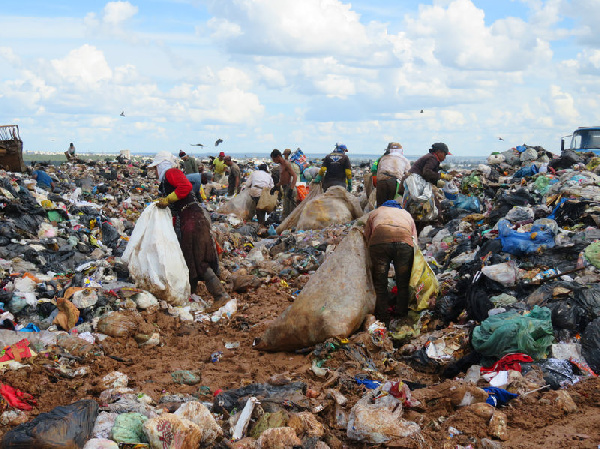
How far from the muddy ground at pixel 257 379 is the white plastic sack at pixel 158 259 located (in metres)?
0.34

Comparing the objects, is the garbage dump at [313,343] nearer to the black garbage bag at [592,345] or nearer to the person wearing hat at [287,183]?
the black garbage bag at [592,345]

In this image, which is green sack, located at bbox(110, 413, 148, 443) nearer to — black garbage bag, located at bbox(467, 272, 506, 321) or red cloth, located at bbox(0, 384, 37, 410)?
red cloth, located at bbox(0, 384, 37, 410)

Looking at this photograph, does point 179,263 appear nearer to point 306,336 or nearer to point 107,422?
point 306,336

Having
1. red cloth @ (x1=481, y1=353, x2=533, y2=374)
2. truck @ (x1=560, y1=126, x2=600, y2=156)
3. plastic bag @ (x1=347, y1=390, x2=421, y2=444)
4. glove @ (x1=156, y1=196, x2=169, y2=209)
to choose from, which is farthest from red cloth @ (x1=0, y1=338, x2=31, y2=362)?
truck @ (x1=560, y1=126, x2=600, y2=156)

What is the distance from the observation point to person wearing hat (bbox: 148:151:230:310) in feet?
20.9

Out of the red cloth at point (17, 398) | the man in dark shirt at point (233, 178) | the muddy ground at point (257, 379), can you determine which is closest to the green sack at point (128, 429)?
the muddy ground at point (257, 379)

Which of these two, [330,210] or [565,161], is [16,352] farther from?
[565,161]

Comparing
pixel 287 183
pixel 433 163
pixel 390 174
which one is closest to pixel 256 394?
pixel 433 163

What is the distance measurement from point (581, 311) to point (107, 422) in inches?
144

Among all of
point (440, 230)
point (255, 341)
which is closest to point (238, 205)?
point (440, 230)

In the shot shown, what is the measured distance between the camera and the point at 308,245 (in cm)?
941

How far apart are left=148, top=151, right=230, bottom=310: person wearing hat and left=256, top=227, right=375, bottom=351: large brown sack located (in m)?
1.59

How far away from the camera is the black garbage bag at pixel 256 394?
3.54 metres

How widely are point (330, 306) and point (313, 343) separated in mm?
371
